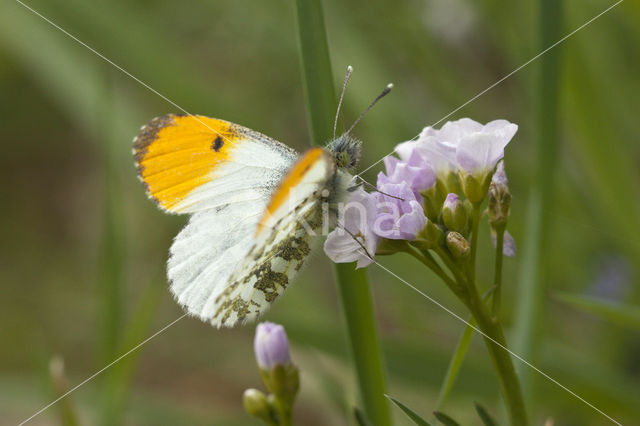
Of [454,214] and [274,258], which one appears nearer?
[454,214]

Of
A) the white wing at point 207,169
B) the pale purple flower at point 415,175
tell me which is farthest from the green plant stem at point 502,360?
the white wing at point 207,169

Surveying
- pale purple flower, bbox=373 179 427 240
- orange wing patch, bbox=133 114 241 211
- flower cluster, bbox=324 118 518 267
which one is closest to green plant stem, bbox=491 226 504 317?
flower cluster, bbox=324 118 518 267

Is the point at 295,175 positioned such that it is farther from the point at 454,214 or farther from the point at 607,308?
the point at 607,308

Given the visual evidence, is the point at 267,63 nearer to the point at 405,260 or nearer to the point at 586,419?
the point at 405,260

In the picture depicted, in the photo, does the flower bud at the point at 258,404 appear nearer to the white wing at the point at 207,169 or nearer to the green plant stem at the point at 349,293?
the green plant stem at the point at 349,293

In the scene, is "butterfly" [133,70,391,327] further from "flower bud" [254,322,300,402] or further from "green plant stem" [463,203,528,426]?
"green plant stem" [463,203,528,426]

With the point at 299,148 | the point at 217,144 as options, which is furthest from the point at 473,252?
the point at 299,148

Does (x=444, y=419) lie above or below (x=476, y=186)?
below
